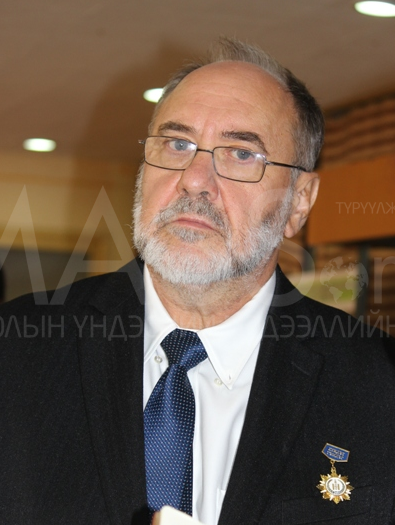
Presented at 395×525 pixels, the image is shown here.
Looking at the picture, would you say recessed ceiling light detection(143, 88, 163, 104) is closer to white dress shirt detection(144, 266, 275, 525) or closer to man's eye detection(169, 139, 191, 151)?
man's eye detection(169, 139, 191, 151)

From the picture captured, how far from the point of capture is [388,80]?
12.7 ft

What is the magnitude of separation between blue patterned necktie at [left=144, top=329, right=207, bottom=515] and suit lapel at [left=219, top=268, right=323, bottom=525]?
0.28 ft

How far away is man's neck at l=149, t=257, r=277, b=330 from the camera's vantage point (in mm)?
1570

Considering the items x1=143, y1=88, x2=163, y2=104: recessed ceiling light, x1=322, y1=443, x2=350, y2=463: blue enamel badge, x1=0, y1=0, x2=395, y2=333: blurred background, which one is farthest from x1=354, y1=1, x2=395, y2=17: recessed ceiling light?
x1=322, y1=443, x2=350, y2=463: blue enamel badge

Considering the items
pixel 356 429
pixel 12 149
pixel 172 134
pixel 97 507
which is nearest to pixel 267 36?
pixel 172 134

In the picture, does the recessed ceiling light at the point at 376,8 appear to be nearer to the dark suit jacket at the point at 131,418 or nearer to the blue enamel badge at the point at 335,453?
the dark suit jacket at the point at 131,418

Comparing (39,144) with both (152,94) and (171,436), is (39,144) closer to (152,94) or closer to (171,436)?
(152,94)

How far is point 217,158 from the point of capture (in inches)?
62.9

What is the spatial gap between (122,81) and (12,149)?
6.65ft

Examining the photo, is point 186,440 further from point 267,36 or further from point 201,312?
point 267,36

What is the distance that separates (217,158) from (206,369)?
0.41m

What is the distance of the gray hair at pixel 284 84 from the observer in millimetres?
1789

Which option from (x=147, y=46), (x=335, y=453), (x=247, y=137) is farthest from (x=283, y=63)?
(x=335, y=453)

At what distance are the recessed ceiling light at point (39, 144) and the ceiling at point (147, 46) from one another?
780mm
